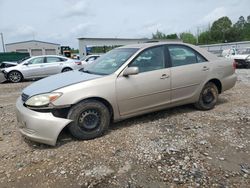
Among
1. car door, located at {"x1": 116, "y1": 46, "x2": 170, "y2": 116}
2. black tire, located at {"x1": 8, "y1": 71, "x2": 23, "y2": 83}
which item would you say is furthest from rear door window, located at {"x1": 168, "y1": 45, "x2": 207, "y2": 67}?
black tire, located at {"x1": 8, "y1": 71, "x2": 23, "y2": 83}

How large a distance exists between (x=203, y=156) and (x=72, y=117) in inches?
79.4

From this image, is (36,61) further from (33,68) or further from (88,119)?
(88,119)

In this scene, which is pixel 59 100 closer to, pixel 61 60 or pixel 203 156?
pixel 203 156

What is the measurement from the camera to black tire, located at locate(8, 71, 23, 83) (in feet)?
43.7

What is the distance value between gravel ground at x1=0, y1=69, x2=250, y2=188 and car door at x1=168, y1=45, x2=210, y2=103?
548mm

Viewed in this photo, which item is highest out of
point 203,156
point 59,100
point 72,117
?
point 59,100

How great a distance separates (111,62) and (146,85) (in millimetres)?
842

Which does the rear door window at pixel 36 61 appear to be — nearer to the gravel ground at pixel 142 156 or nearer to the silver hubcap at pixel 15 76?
the silver hubcap at pixel 15 76

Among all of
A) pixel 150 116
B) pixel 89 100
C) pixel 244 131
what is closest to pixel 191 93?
pixel 150 116

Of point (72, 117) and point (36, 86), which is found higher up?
point (36, 86)

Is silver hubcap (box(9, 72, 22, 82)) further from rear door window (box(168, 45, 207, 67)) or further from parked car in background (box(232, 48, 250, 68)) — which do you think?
parked car in background (box(232, 48, 250, 68))

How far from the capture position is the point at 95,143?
4.01m

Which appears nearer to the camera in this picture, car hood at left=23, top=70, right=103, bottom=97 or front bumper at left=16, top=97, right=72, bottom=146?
front bumper at left=16, top=97, right=72, bottom=146

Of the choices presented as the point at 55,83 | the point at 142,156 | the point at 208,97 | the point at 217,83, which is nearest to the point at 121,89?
the point at 55,83
